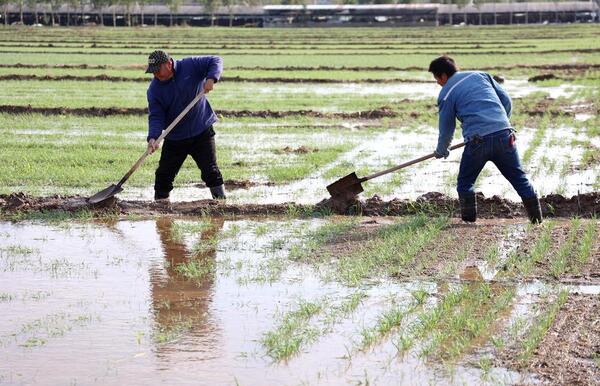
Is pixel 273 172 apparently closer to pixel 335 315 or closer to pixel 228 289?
pixel 228 289

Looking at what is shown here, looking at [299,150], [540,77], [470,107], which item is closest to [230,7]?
[540,77]

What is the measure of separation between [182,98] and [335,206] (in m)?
1.85

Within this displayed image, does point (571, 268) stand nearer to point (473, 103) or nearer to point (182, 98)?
point (473, 103)

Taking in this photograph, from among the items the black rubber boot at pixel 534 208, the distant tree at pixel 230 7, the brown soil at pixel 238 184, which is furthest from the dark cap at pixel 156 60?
the distant tree at pixel 230 7

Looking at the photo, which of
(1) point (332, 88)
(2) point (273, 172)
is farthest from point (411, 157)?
(1) point (332, 88)

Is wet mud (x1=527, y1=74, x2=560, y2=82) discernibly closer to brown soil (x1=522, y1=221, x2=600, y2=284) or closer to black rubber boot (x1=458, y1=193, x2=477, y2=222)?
black rubber boot (x1=458, y1=193, x2=477, y2=222)

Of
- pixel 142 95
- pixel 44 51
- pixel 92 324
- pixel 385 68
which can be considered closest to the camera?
pixel 92 324

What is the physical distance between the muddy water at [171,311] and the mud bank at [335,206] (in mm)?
570

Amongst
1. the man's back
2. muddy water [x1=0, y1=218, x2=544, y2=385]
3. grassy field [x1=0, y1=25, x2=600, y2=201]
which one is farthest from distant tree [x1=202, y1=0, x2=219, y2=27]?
the man's back

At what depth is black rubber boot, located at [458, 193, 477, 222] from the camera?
31.0ft

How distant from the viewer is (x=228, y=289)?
754 centimetres

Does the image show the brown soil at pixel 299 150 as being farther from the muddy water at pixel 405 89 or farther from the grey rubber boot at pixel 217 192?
the muddy water at pixel 405 89

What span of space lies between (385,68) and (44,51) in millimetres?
18302

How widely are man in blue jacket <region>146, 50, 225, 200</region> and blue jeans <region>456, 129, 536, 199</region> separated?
2.60 metres
